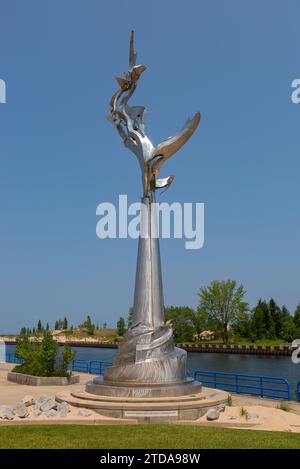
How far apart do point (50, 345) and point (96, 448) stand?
1184 cm

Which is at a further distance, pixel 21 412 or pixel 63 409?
pixel 63 409

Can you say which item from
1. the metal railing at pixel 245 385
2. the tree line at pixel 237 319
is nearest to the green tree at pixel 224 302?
the tree line at pixel 237 319

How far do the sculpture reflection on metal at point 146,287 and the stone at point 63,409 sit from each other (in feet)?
5.06

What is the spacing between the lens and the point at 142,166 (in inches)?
565

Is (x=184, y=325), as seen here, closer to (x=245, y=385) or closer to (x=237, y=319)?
(x=237, y=319)

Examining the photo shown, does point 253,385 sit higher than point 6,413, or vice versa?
point 6,413

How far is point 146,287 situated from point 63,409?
13.4 feet

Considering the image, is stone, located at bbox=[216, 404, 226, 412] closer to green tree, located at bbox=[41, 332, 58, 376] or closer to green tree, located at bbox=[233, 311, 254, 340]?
green tree, located at bbox=[41, 332, 58, 376]

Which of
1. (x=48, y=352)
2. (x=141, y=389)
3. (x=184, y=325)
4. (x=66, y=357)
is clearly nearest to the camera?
(x=141, y=389)

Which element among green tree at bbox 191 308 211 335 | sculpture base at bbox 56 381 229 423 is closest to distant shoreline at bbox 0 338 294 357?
green tree at bbox 191 308 211 335

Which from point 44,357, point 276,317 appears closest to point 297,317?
point 276,317

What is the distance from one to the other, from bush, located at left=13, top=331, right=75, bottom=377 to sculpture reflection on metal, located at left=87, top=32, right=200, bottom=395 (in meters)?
6.30

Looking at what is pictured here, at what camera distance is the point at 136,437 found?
7.97 m

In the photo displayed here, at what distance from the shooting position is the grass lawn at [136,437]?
7.44 m
